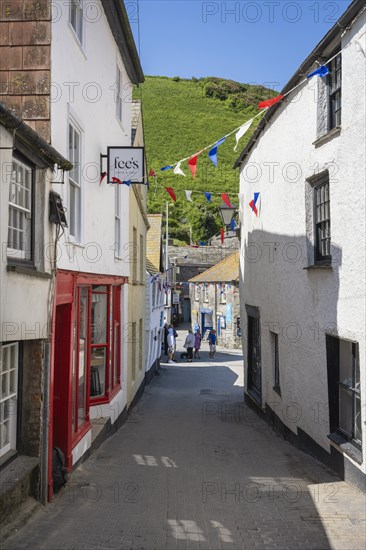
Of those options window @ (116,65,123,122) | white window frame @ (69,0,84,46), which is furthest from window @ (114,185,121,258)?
white window frame @ (69,0,84,46)

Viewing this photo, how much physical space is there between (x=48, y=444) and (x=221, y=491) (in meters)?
2.63

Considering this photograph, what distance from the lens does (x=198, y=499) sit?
26.4 ft

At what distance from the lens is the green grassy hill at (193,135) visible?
75.8 meters

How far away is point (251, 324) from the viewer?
57.4ft

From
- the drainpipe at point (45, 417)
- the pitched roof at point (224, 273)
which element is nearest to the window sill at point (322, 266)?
the drainpipe at point (45, 417)

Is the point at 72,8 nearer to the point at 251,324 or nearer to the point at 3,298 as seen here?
the point at 3,298

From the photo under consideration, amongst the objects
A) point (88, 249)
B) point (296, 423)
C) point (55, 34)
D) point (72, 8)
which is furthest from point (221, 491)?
point (72, 8)

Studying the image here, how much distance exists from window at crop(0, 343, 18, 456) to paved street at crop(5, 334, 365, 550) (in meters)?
0.95

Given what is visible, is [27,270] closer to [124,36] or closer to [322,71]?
[322,71]

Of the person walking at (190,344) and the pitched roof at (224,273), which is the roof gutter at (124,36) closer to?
the person walking at (190,344)

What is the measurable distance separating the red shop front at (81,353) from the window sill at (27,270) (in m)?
0.75

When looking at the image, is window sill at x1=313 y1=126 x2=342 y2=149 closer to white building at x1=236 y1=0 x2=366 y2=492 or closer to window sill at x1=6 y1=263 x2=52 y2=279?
white building at x1=236 y1=0 x2=366 y2=492

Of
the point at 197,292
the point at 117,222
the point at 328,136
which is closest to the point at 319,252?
the point at 328,136

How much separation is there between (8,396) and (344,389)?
16.6 ft
